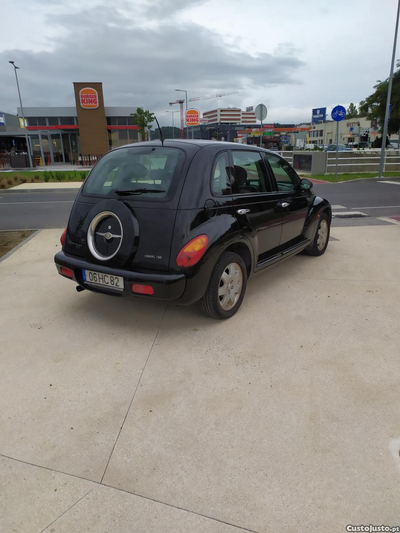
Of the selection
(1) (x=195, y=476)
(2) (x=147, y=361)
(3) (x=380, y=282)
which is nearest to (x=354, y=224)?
(3) (x=380, y=282)

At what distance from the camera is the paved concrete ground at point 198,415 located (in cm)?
192

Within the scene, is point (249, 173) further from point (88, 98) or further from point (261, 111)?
point (88, 98)

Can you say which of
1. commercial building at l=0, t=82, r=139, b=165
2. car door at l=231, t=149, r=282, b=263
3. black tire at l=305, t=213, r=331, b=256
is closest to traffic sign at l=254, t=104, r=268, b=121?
black tire at l=305, t=213, r=331, b=256

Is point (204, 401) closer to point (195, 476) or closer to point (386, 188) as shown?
point (195, 476)

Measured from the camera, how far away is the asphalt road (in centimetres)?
892

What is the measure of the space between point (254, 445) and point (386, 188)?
47.8 feet

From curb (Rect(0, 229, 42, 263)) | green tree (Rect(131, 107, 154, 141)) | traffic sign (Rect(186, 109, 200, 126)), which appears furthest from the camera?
traffic sign (Rect(186, 109, 200, 126))

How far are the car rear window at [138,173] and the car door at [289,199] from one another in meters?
1.50

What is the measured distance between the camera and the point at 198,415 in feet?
8.43

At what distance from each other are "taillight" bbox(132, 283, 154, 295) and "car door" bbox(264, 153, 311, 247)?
6.81ft

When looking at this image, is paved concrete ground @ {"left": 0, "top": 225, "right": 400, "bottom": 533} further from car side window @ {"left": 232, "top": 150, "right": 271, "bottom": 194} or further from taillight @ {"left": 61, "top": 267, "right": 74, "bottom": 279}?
car side window @ {"left": 232, "top": 150, "right": 271, "bottom": 194}

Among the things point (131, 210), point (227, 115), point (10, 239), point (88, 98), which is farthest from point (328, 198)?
point (227, 115)

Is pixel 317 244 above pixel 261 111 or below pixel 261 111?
below

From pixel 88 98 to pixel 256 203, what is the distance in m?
30.6
